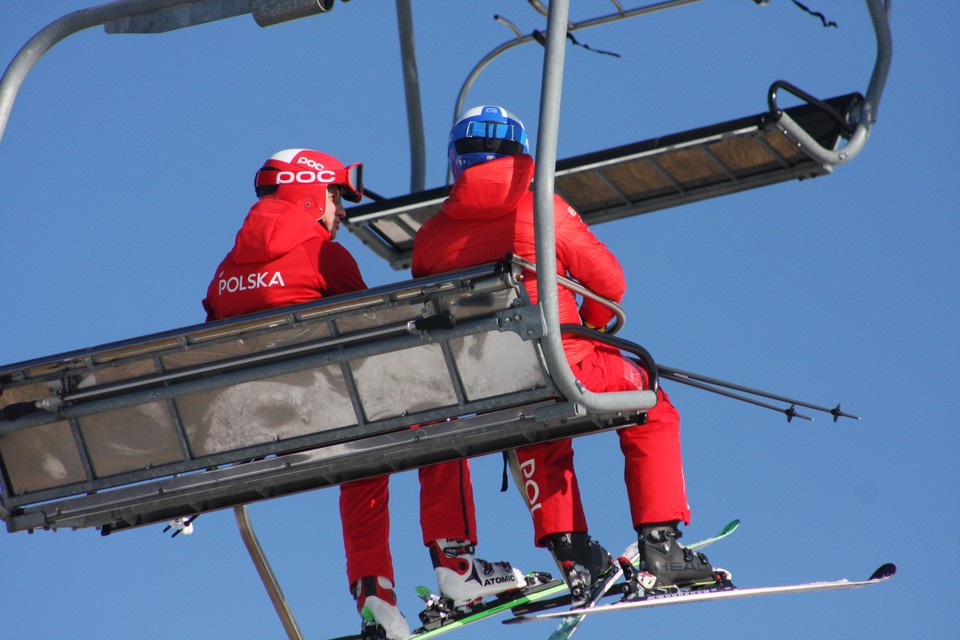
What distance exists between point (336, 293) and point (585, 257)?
1.26 m

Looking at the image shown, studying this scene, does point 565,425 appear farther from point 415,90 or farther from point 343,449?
point 415,90

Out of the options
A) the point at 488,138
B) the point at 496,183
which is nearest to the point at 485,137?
the point at 488,138

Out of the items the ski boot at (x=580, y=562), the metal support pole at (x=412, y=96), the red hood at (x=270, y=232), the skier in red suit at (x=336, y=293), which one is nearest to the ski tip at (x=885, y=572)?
the ski boot at (x=580, y=562)

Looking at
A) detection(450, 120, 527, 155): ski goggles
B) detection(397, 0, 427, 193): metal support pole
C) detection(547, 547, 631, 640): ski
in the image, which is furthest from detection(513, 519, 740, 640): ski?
detection(397, 0, 427, 193): metal support pole

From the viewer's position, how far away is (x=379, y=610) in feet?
26.1

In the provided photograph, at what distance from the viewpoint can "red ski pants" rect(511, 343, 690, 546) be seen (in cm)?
777

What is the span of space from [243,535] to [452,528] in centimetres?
108

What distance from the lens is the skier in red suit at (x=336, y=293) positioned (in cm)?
780

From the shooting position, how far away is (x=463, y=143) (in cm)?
781

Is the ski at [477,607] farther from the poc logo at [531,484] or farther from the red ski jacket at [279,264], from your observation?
the red ski jacket at [279,264]

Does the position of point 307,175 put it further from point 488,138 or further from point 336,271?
point 488,138

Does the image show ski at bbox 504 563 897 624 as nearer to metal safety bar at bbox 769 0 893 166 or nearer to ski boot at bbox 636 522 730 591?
ski boot at bbox 636 522 730 591

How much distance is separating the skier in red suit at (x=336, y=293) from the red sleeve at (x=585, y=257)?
1.10 m

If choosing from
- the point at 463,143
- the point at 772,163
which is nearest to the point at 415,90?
the point at 772,163
